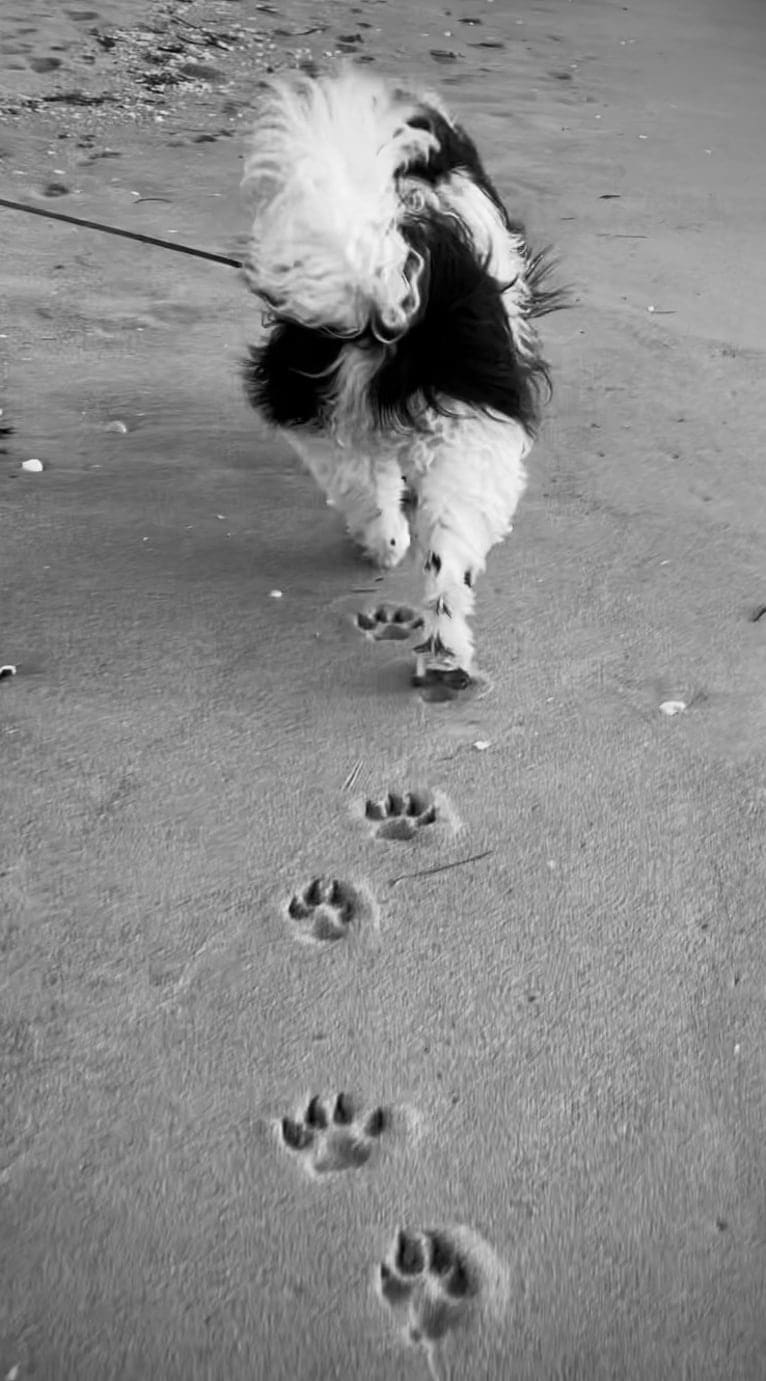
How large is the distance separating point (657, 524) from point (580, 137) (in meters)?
3.66

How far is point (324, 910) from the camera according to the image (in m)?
2.16

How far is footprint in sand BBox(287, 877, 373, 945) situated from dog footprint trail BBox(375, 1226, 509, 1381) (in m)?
0.56

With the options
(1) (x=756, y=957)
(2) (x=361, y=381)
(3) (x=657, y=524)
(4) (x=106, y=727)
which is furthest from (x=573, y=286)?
(1) (x=756, y=957)

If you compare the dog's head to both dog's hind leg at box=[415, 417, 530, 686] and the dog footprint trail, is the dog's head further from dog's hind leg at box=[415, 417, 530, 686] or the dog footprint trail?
the dog footprint trail

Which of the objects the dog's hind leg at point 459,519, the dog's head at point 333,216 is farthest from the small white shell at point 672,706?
the dog's head at point 333,216

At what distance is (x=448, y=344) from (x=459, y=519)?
352 mm

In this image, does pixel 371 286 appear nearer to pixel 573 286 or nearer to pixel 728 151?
pixel 573 286

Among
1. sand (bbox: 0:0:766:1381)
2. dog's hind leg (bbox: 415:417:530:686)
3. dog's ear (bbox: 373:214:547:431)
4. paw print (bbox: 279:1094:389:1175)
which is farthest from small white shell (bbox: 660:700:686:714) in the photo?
paw print (bbox: 279:1094:389:1175)

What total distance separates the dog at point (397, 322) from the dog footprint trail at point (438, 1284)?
1288 millimetres

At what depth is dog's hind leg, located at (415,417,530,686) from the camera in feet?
8.25

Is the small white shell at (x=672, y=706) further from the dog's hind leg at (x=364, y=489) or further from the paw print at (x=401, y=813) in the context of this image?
the dog's hind leg at (x=364, y=489)

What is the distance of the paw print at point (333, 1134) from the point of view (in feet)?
5.72

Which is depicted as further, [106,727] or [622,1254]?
[106,727]

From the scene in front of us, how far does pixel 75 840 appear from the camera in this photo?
2277 mm
